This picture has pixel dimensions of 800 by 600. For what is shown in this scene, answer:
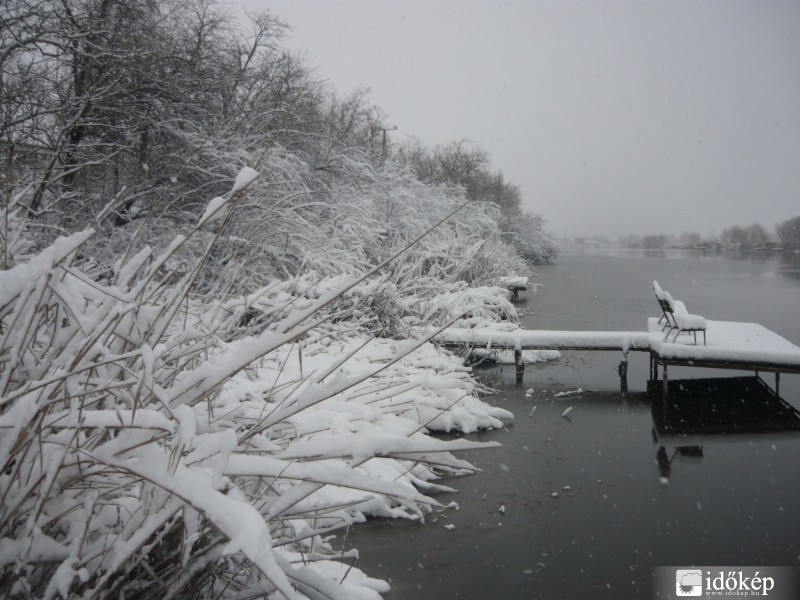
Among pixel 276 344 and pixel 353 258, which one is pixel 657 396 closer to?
pixel 353 258

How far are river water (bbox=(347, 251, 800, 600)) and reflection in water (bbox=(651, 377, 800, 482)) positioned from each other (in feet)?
0.12

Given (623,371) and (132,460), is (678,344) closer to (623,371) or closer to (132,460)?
(623,371)

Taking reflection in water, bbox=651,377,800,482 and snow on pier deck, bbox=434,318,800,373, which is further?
snow on pier deck, bbox=434,318,800,373

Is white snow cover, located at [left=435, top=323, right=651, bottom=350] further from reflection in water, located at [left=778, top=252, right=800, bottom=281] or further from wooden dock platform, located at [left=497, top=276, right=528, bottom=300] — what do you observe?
reflection in water, located at [left=778, top=252, right=800, bottom=281]

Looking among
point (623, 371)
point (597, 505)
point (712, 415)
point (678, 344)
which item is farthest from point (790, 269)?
point (597, 505)

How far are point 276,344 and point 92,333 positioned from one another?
438 millimetres

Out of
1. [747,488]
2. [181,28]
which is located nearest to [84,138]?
[181,28]

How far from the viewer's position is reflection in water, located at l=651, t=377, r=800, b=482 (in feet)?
22.8

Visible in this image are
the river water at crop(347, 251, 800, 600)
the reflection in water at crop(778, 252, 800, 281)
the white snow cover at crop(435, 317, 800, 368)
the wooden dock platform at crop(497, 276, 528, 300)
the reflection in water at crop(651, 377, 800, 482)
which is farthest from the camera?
the reflection in water at crop(778, 252, 800, 281)

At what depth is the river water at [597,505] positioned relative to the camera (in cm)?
412

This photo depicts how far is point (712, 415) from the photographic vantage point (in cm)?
798

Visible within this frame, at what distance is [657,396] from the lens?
889 cm

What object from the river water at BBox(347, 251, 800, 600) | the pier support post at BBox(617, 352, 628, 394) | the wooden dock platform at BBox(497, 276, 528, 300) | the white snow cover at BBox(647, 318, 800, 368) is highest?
the wooden dock platform at BBox(497, 276, 528, 300)

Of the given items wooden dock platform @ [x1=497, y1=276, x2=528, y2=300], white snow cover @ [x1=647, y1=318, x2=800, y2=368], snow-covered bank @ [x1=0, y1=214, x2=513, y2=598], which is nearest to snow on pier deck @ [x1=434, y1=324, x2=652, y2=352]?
white snow cover @ [x1=647, y1=318, x2=800, y2=368]
